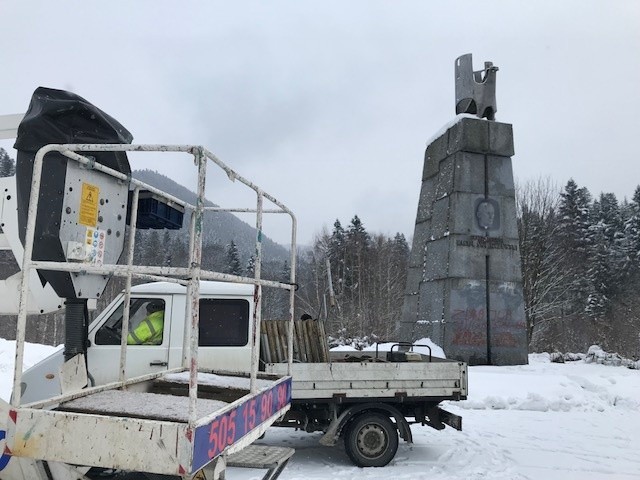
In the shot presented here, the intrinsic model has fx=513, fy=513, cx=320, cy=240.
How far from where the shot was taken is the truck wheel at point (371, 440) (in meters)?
6.69

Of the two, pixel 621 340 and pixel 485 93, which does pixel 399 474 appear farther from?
pixel 621 340

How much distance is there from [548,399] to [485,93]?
9.38 metres

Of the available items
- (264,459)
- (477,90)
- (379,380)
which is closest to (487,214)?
(477,90)

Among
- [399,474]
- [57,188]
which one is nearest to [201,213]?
[57,188]

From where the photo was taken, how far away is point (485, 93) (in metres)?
16.0

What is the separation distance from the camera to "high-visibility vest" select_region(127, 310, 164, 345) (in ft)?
19.9

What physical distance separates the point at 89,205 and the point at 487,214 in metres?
13.2

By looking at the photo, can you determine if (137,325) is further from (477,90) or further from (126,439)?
(477,90)

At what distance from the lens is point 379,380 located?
675 cm

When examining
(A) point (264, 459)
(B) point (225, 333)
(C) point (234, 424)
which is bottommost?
(A) point (264, 459)

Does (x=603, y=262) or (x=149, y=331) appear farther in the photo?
Answer: (x=603, y=262)

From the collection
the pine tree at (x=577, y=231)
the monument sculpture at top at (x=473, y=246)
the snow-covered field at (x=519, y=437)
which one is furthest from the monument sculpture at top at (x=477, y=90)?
the pine tree at (x=577, y=231)

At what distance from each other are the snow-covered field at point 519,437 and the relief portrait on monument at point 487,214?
408cm

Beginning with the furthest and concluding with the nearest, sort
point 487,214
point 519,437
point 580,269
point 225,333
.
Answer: point 580,269 < point 487,214 < point 519,437 < point 225,333
